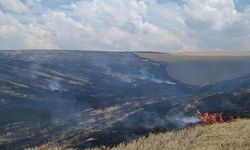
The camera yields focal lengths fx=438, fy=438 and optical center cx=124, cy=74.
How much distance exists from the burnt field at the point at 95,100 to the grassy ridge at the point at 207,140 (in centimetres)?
822

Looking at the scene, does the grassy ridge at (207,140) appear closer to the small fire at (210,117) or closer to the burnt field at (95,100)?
the burnt field at (95,100)

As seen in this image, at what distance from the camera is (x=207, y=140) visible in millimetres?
14008

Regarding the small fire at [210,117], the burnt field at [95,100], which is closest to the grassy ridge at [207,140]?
the burnt field at [95,100]

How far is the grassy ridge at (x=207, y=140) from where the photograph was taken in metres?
12.7

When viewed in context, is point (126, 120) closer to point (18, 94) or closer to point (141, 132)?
point (141, 132)

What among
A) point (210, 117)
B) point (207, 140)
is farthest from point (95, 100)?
point (207, 140)

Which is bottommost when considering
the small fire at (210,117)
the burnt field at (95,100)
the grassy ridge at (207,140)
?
the burnt field at (95,100)

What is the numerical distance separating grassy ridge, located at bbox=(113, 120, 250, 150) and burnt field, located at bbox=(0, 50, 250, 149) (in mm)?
8221

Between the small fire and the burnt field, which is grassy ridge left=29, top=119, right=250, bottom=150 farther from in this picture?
the small fire

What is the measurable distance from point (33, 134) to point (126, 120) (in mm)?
6433

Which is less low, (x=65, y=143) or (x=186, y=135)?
(x=186, y=135)

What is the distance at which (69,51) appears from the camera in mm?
94250

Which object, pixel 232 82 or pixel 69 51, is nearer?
pixel 232 82

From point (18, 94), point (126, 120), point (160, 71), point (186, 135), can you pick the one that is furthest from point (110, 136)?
point (160, 71)
